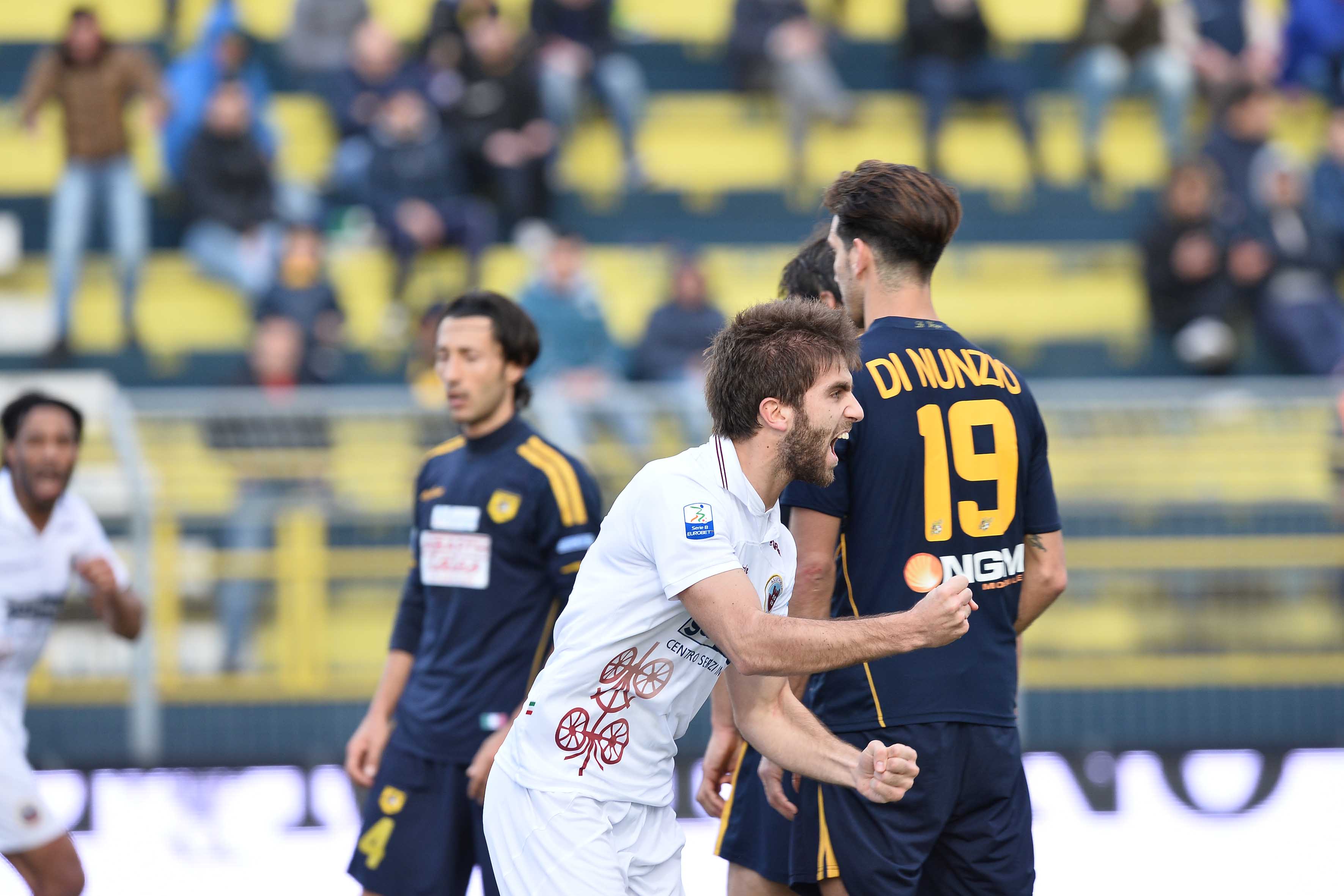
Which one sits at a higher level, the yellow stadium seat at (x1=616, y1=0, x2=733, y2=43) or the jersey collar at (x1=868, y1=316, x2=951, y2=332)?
the yellow stadium seat at (x1=616, y1=0, x2=733, y2=43)

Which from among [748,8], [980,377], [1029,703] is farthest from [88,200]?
[980,377]

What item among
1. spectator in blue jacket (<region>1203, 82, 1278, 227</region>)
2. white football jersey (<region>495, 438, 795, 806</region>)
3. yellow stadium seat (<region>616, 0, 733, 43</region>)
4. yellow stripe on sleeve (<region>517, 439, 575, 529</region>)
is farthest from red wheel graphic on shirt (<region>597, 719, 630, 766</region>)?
yellow stadium seat (<region>616, 0, 733, 43</region>)

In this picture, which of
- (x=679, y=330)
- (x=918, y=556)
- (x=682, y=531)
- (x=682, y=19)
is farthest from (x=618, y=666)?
(x=682, y=19)

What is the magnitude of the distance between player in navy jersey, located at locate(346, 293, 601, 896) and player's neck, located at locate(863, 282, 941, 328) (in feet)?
4.52

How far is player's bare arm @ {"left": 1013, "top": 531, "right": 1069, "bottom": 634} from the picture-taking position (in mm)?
4176

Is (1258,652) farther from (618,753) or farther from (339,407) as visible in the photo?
(618,753)

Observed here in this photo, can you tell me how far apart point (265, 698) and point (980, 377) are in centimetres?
569

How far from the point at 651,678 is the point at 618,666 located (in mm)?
86

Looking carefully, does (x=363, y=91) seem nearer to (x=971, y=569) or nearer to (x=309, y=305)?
(x=309, y=305)

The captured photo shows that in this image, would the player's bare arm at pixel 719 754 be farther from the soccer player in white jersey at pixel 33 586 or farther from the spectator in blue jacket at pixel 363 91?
the spectator in blue jacket at pixel 363 91

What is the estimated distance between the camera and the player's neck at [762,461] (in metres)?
3.40

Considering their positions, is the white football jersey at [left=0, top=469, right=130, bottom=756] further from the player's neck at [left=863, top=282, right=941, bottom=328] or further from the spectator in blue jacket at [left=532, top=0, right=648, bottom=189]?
the spectator in blue jacket at [left=532, top=0, right=648, bottom=189]

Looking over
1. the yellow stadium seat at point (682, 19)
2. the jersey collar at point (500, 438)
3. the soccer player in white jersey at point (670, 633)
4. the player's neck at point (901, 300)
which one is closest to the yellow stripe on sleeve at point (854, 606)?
the soccer player in white jersey at point (670, 633)

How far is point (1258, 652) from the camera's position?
28.5ft
